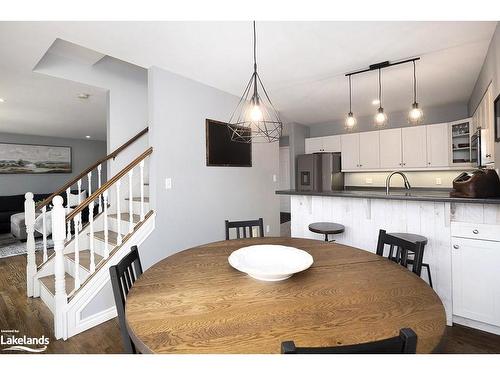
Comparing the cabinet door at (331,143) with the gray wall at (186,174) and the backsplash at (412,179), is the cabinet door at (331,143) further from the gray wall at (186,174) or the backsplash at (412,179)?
the gray wall at (186,174)

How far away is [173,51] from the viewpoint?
2316 mm

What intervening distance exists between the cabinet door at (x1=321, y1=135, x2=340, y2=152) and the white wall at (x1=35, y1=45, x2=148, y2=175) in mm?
3457

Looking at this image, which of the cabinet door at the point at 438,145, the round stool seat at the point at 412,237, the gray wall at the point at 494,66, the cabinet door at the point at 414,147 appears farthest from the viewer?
the cabinet door at the point at 414,147

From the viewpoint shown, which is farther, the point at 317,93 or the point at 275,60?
the point at 317,93

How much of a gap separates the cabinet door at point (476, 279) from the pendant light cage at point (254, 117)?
1668 mm

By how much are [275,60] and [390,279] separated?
216cm

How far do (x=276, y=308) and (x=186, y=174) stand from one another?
217 centimetres

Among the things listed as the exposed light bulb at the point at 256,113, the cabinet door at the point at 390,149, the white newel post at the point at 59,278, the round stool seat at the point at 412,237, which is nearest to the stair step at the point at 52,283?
the white newel post at the point at 59,278

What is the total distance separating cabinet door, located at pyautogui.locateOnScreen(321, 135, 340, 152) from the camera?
5216 millimetres

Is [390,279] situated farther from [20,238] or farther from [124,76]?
[20,238]

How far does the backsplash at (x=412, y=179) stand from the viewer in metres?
4.40

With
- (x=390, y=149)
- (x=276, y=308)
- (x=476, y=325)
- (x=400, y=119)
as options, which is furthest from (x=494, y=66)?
(x=400, y=119)

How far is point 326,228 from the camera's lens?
2.53 m
